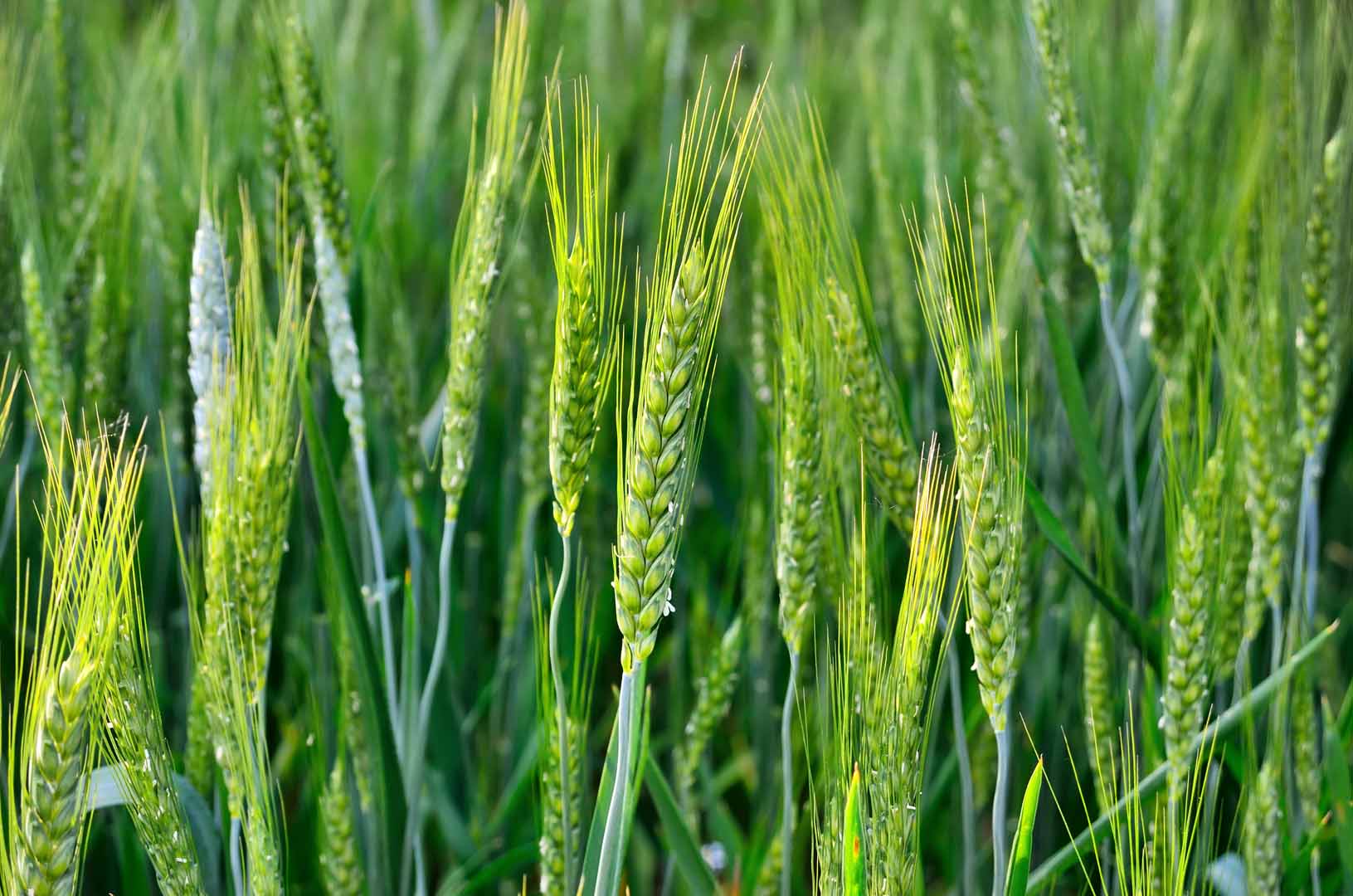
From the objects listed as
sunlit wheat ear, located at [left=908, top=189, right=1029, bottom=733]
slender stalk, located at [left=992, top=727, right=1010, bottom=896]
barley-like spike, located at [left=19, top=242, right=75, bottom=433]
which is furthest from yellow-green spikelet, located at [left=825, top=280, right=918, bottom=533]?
barley-like spike, located at [left=19, top=242, right=75, bottom=433]

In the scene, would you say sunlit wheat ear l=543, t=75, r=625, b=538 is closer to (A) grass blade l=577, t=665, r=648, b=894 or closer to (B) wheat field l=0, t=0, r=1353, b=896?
(B) wheat field l=0, t=0, r=1353, b=896

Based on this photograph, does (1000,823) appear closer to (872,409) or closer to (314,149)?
(872,409)

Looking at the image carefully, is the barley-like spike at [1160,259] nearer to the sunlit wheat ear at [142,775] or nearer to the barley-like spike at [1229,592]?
the barley-like spike at [1229,592]

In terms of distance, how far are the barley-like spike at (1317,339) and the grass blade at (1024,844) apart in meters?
0.46

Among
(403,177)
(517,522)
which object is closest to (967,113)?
(403,177)

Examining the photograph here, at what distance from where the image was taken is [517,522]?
4.10 feet

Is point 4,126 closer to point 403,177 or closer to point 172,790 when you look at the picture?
point 403,177

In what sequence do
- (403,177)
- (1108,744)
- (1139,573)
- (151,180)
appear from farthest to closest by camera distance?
(403,177), (151,180), (1139,573), (1108,744)

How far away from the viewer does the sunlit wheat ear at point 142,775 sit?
2.22 feet

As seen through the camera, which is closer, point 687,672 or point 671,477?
point 671,477

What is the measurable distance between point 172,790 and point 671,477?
0.37 m

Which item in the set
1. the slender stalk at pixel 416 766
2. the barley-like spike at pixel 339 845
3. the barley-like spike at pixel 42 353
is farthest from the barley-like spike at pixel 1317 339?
the barley-like spike at pixel 42 353

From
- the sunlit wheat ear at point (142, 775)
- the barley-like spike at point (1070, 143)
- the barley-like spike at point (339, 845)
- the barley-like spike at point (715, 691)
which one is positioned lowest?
the barley-like spike at point (339, 845)

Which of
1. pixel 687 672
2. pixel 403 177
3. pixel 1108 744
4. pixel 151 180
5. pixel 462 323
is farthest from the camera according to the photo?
pixel 403 177
